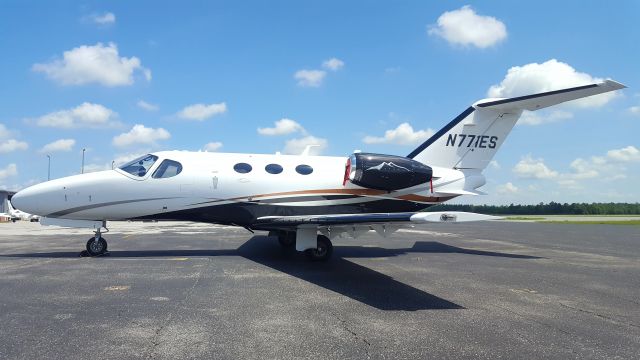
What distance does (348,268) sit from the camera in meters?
10.4

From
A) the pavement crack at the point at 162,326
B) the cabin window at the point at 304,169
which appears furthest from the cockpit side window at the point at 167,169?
the pavement crack at the point at 162,326

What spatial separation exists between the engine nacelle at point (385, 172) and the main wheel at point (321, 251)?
1.98 meters

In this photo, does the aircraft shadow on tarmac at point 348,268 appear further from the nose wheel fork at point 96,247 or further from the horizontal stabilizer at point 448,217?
the horizontal stabilizer at point 448,217

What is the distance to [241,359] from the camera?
4230 mm

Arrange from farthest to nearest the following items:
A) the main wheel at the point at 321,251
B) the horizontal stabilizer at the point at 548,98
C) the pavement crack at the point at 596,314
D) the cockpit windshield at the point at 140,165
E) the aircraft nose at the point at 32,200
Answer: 1. the cockpit windshield at the point at 140,165
2. the main wheel at the point at 321,251
3. the aircraft nose at the point at 32,200
4. the horizontal stabilizer at the point at 548,98
5. the pavement crack at the point at 596,314

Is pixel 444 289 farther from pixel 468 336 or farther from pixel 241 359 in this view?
pixel 241 359

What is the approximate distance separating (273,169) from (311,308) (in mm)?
6517

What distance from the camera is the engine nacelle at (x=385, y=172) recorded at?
38.3 ft

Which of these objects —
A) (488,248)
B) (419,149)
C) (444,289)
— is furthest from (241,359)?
(488,248)

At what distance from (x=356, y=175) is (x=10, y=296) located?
26.9 feet

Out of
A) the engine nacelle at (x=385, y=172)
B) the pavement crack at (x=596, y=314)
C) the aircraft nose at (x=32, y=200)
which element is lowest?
the pavement crack at (x=596, y=314)

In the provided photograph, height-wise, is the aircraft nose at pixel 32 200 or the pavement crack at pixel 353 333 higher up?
the aircraft nose at pixel 32 200

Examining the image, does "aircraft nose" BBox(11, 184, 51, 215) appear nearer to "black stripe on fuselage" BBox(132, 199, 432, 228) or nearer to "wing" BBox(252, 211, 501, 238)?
"black stripe on fuselage" BBox(132, 199, 432, 228)

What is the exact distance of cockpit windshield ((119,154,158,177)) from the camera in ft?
38.8
